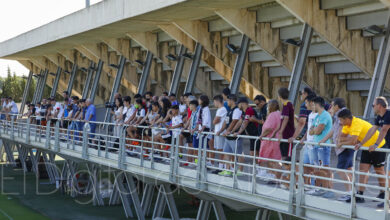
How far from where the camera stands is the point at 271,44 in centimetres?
1828

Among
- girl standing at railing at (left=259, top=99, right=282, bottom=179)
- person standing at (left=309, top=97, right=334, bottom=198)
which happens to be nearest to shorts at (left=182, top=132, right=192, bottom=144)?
girl standing at railing at (left=259, top=99, right=282, bottom=179)

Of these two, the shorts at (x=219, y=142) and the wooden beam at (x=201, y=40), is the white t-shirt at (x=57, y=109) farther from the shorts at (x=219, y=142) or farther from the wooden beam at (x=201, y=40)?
the shorts at (x=219, y=142)

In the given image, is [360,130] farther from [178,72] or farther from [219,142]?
[178,72]

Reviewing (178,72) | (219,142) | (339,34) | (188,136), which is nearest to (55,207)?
(178,72)

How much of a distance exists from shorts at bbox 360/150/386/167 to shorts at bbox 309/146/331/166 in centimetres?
81

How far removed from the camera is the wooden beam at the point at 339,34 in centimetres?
1537

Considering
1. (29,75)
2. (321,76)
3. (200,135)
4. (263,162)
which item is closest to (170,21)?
(321,76)

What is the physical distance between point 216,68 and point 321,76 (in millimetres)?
4497

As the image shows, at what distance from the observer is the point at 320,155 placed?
9.12 metres

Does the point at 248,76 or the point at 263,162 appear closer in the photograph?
the point at 263,162

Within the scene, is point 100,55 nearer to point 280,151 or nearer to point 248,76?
point 248,76

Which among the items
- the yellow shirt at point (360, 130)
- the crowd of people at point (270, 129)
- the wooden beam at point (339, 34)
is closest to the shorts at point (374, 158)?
the crowd of people at point (270, 129)

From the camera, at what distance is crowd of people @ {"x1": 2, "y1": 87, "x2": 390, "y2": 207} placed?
8461 millimetres

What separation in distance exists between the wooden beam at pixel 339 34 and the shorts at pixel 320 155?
6.71 meters
